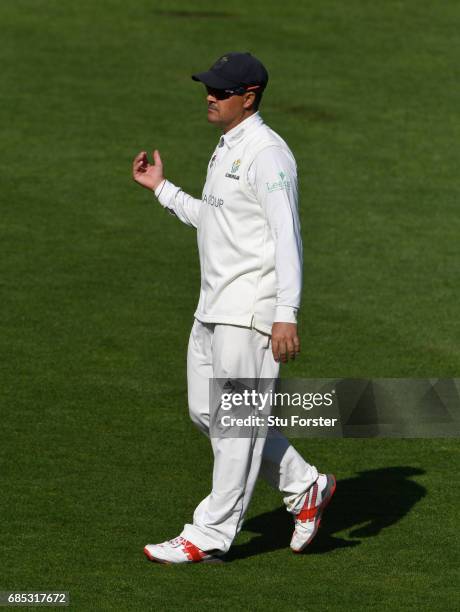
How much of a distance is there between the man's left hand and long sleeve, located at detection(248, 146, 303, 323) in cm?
3

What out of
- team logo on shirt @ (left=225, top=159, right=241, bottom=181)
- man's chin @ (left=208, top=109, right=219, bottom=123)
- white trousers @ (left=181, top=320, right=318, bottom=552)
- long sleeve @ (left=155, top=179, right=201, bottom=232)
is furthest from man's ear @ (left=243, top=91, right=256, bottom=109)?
white trousers @ (left=181, top=320, right=318, bottom=552)

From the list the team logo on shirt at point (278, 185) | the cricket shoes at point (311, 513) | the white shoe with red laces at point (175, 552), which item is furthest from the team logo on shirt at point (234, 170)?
the white shoe with red laces at point (175, 552)

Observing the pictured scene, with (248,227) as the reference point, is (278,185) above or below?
above

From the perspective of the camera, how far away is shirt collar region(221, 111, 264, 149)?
693 centimetres

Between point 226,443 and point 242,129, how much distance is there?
1486 mm

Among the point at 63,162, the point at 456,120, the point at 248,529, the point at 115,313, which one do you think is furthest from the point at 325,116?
the point at 248,529

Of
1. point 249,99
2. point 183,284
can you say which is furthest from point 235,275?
point 183,284

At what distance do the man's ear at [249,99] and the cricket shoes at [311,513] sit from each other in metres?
1.89

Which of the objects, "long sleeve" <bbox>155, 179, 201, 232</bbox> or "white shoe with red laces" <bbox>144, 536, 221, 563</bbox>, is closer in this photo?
"white shoe with red laces" <bbox>144, 536, 221, 563</bbox>

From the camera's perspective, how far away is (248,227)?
6.85m

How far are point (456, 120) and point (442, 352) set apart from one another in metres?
6.95

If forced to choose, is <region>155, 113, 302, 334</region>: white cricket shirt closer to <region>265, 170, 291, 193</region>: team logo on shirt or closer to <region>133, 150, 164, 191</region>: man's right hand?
<region>265, 170, 291, 193</region>: team logo on shirt

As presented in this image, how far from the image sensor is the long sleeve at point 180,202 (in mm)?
7500

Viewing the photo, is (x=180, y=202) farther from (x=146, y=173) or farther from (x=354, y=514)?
(x=354, y=514)
